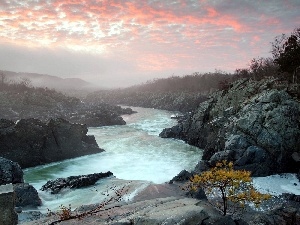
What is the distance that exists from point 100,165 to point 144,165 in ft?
16.6

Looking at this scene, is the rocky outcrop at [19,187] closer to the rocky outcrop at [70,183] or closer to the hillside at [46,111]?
the rocky outcrop at [70,183]

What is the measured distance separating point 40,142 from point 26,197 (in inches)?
538

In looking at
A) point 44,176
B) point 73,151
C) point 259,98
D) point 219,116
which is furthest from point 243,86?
point 44,176

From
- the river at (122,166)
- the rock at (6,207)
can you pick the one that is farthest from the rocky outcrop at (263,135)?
the rock at (6,207)

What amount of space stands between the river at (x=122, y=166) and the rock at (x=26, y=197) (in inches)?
23.4

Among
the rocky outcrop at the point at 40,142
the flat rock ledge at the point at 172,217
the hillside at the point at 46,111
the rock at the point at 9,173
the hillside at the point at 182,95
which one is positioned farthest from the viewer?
the hillside at the point at 182,95

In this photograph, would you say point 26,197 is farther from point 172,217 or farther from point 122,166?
point 172,217

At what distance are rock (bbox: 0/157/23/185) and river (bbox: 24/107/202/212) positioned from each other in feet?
7.43

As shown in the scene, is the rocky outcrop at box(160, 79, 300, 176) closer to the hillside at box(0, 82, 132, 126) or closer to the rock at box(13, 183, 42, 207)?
the rock at box(13, 183, 42, 207)

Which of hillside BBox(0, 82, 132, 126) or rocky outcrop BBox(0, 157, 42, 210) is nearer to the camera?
rocky outcrop BBox(0, 157, 42, 210)

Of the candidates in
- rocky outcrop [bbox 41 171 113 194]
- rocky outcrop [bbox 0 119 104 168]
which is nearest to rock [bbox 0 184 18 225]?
rocky outcrop [bbox 41 171 113 194]

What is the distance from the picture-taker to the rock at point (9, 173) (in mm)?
20078

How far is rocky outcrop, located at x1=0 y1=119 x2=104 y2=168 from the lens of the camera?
2856 cm

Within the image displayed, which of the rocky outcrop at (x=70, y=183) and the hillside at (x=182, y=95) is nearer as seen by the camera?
the rocky outcrop at (x=70, y=183)
